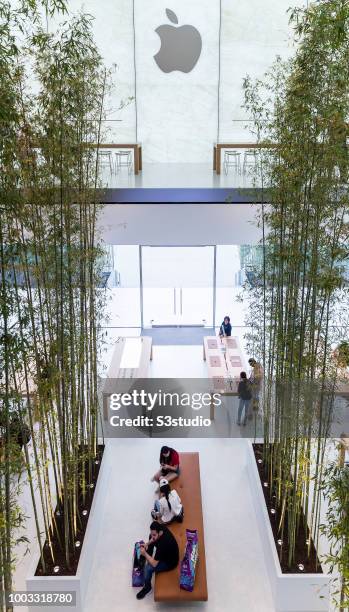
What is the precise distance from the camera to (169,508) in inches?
258

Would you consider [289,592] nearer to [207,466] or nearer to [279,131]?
[207,466]

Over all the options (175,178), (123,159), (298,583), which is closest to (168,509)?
(298,583)

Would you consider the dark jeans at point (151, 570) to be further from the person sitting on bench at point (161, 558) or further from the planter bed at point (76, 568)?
the planter bed at point (76, 568)

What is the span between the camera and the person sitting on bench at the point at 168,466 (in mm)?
7375

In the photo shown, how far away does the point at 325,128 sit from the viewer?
5.12 meters

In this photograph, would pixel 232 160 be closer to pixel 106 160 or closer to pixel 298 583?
pixel 106 160

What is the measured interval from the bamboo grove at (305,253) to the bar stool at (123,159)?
3.26 m

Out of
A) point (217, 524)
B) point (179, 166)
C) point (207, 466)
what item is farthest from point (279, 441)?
point (179, 166)

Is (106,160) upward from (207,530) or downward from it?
upward

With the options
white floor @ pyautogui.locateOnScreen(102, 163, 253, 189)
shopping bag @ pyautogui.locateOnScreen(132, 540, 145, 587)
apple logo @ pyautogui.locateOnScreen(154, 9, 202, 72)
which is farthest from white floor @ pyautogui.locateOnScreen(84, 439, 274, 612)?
apple logo @ pyautogui.locateOnScreen(154, 9, 202, 72)

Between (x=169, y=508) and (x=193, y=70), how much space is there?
9255mm

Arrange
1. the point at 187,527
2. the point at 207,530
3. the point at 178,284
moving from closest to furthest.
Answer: the point at 187,527, the point at 207,530, the point at 178,284

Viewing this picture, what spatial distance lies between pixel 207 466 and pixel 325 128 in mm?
4867

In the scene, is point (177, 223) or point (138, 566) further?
point (177, 223)
